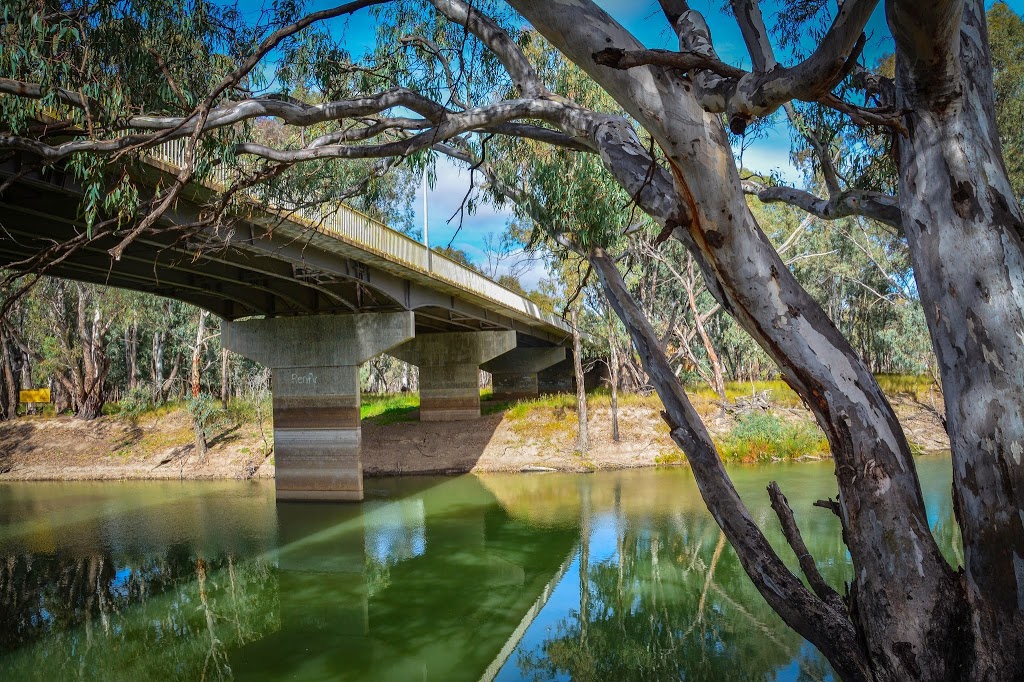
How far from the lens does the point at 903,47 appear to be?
2.97 meters

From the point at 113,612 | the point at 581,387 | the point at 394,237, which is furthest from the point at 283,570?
the point at 581,387

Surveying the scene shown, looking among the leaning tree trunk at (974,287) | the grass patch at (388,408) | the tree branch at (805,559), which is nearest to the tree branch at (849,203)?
the leaning tree trunk at (974,287)

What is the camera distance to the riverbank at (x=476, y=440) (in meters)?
19.8

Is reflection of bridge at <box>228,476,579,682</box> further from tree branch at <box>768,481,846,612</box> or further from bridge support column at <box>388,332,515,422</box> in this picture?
bridge support column at <box>388,332,515,422</box>

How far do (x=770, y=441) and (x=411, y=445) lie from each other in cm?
968

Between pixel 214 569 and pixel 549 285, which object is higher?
pixel 549 285

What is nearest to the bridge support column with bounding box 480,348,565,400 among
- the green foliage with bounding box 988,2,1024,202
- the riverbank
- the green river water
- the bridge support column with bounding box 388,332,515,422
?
the riverbank

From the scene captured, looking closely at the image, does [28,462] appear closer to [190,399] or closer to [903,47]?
[190,399]

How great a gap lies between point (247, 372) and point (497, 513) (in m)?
20.7

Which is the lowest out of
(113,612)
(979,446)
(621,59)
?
(113,612)

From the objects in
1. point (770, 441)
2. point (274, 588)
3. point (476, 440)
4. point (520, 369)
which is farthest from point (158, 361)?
point (274, 588)

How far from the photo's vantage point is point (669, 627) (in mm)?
7285

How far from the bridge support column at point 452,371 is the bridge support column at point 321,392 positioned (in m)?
7.55

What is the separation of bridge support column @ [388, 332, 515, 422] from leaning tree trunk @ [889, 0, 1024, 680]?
2046 centimetres
